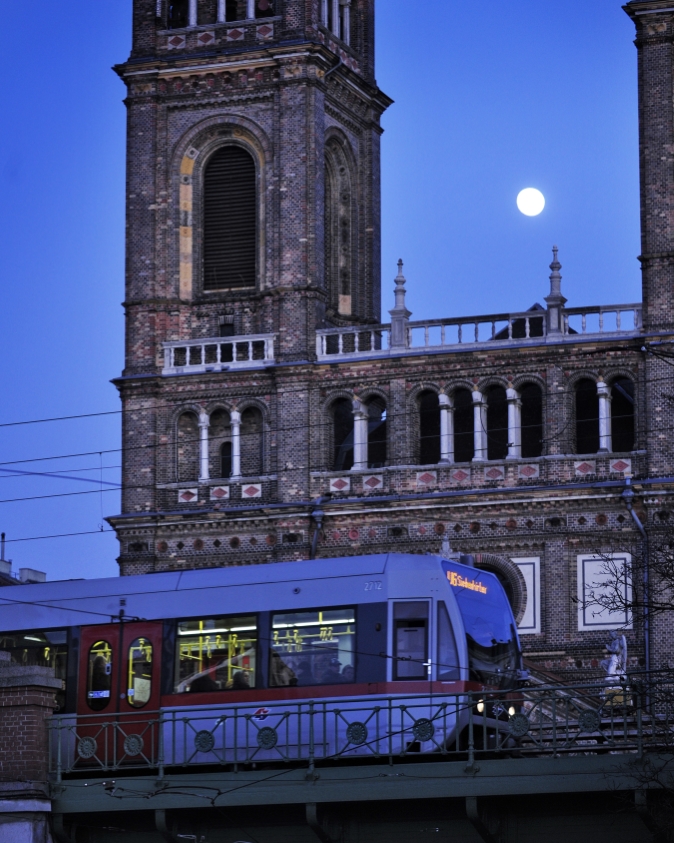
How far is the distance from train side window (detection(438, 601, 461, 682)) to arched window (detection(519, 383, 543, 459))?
26.6 metres

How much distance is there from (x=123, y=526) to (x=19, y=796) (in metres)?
35.1

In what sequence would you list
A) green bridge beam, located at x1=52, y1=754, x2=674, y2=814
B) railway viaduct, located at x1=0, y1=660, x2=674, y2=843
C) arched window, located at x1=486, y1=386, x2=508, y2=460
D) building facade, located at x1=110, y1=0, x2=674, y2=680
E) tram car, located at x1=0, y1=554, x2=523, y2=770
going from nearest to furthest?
1. green bridge beam, located at x1=52, y1=754, x2=674, y2=814
2. railway viaduct, located at x1=0, y1=660, x2=674, y2=843
3. tram car, located at x1=0, y1=554, x2=523, y2=770
4. building facade, located at x1=110, y1=0, x2=674, y2=680
5. arched window, located at x1=486, y1=386, x2=508, y2=460

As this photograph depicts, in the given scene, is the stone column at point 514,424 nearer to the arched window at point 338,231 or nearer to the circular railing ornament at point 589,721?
the arched window at point 338,231

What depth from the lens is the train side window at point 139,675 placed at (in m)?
33.9

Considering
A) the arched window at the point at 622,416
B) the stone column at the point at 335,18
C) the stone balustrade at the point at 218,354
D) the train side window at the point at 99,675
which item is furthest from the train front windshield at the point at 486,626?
the stone column at the point at 335,18

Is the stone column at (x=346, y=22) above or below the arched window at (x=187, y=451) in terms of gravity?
above

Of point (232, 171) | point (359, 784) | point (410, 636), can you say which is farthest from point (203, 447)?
point (359, 784)

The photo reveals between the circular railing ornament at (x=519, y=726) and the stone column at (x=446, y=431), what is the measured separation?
111 ft

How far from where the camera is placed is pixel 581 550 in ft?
188

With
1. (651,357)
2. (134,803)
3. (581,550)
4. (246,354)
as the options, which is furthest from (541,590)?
(134,803)

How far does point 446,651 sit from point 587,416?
90.6 feet

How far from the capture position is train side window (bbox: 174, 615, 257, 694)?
33.5 metres

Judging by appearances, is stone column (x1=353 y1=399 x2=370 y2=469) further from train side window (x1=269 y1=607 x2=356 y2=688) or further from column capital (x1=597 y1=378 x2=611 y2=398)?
train side window (x1=269 y1=607 x2=356 y2=688)

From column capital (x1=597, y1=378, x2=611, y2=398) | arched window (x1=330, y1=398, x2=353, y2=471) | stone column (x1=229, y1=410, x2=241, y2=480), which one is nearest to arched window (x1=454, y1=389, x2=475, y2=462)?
arched window (x1=330, y1=398, x2=353, y2=471)
